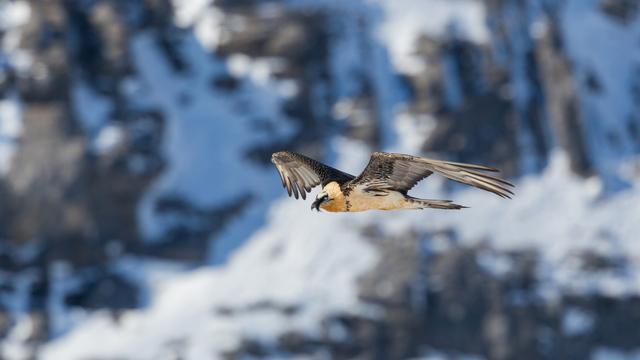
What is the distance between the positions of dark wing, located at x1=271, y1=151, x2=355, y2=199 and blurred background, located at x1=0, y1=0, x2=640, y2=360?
105 m

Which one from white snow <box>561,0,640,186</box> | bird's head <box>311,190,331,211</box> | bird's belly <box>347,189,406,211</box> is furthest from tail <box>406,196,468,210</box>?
white snow <box>561,0,640,186</box>

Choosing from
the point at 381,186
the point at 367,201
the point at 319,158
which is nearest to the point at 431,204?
the point at 381,186

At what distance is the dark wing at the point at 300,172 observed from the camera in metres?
34.6

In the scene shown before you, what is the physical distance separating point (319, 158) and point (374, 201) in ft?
396

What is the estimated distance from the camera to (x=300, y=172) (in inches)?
1398

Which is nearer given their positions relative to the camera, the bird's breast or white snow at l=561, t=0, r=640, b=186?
the bird's breast

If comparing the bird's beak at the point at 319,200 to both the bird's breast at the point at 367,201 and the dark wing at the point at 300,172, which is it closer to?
the bird's breast at the point at 367,201

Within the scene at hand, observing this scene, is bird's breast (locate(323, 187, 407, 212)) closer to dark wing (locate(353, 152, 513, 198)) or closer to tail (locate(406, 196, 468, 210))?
dark wing (locate(353, 152, 513, 198))

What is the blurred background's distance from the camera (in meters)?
144

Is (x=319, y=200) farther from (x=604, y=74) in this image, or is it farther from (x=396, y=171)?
(x=604, y=74)

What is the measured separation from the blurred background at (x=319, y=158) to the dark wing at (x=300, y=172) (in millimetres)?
105374

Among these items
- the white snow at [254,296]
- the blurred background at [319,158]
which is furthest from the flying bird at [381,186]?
the blurred background at [319,158]

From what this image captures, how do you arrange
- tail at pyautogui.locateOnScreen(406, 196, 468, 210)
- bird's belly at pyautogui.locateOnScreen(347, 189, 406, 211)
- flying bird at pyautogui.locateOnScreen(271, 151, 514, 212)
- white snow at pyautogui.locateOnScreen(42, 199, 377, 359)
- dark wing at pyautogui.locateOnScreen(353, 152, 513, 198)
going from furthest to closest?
white snow at pyautogui.locateOnScreen(42, 199, 377, 359) < bird's belly at pyautogui.locateOnScreen(347, 189, 406, 211) < flying bird at pyautogui.locateOnScreen(271, 151, 514, 212) < dark wing at pyautogui.locateOnScreen(353, 152, 513, 198) < tail at pyautogui.locateOnScreen(406, 196, 468, 210)

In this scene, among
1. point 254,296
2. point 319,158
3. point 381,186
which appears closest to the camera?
point 381,186
